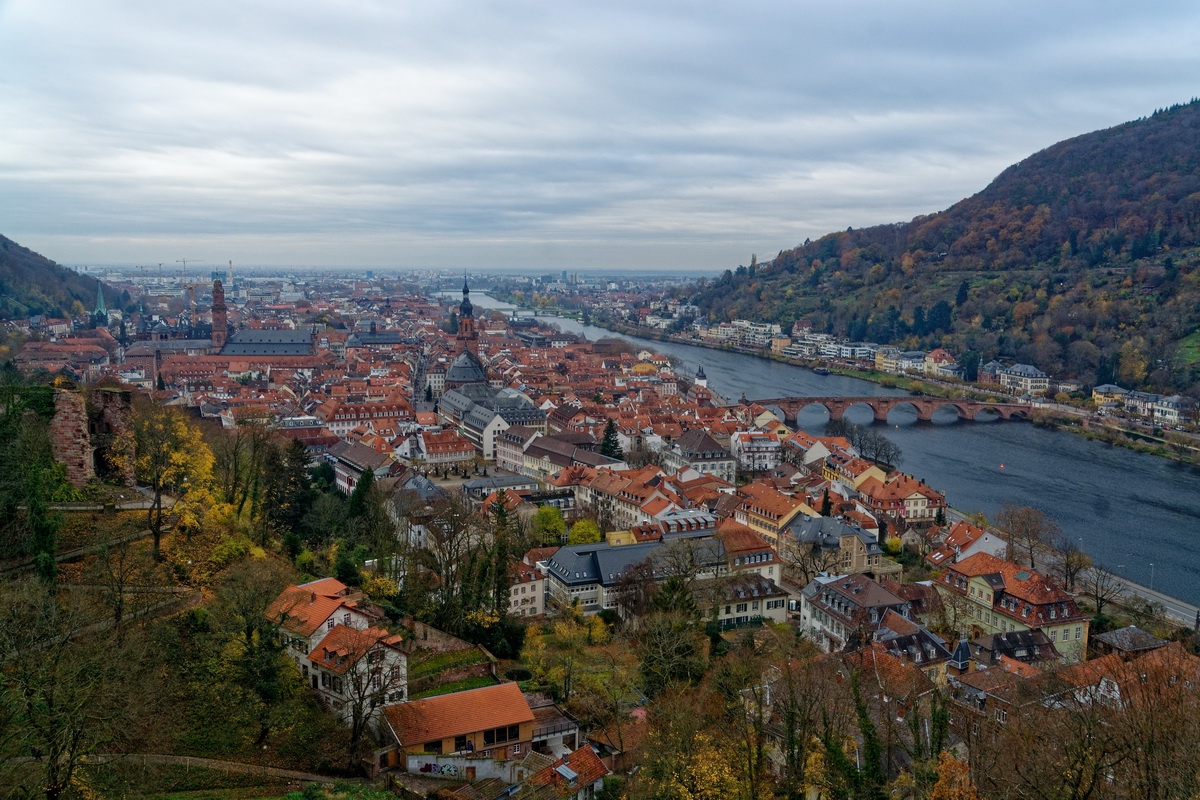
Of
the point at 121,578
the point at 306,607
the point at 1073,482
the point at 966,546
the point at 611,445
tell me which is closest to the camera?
the point at 121,578

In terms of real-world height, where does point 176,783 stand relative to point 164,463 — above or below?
below

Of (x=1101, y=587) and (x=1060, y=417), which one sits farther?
(x=1060, y=417)

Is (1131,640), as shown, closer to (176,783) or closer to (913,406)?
(176,783)

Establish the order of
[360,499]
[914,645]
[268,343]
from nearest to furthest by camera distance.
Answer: [914,645]
[360,499]
[268,343]

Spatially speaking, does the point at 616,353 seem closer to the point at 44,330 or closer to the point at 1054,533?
the point at 44,330

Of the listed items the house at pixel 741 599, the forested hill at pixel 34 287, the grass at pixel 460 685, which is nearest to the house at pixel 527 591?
the house at pixel 741 599

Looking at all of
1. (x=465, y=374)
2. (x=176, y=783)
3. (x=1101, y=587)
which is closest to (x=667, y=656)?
(x=176, y=783)

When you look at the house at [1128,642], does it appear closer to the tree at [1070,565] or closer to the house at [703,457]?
the tree at [1070,565]

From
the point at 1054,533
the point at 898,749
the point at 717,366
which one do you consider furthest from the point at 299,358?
the point at 898,749

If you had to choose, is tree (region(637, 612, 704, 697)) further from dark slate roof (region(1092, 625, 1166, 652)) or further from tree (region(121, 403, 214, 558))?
dark slate roof (region(1092, 625, 1166, 652))
